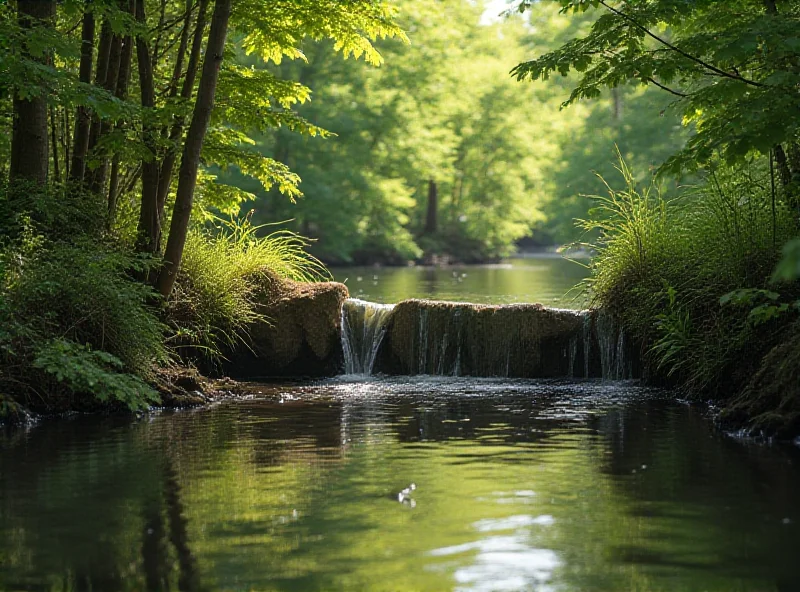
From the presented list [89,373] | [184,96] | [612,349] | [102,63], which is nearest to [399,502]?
[89,373]

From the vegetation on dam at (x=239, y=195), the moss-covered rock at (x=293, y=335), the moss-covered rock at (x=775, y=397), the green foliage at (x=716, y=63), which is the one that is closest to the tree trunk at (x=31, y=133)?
the vegetation on dam at (x=239, y=195)

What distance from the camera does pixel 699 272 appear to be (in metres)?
12.4

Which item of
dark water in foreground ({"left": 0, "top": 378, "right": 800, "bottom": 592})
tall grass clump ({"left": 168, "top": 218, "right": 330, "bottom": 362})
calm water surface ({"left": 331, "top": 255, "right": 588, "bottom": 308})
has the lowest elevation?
dark water in foreground ({"left": 0, "top": 378, "right": 800, "bottom": 592})

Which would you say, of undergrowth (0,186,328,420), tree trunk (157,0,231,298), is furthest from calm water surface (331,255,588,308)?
tree trunk (157,0,231,298)

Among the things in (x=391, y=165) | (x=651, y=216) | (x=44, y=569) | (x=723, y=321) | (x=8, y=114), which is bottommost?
(x=44, y=569)

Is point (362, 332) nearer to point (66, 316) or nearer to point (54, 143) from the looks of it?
point (54, 143)

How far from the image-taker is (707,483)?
751 centimetres

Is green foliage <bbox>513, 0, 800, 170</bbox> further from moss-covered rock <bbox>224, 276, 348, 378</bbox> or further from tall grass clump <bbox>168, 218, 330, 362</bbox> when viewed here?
moss-covered rock <bbox>224, 276, 348, 378</bbox>

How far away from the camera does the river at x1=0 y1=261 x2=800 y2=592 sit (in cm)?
555

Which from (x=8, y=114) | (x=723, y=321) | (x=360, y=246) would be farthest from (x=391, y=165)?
(x=723, y=321)

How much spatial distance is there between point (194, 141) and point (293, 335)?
3246 millimetres

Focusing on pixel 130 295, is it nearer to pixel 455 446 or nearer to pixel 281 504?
pixel 455 446

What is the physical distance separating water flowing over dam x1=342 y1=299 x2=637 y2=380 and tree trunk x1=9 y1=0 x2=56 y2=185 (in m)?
4.55

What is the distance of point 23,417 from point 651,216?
25.3 feet
